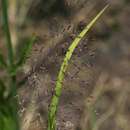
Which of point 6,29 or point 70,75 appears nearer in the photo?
point 6,29

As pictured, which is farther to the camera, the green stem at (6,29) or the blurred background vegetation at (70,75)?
the blurred background vegetation at (70,75)

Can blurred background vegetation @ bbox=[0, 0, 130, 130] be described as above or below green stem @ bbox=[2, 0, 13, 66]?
below

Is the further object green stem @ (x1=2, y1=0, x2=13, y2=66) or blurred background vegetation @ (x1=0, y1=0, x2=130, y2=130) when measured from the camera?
blurred background vegetation @ (x1=0, y1=0, x2=130, y2=130)

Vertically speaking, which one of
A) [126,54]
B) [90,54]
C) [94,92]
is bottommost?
[126,54]

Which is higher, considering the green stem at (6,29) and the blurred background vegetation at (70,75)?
the green stem at (6,29)

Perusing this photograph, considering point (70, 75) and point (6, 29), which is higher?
point (6, 29)

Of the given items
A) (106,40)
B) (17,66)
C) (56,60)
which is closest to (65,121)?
(56,60)

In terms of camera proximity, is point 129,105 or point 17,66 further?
point 129,105

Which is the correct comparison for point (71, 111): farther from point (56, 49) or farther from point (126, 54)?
point (126, 54)
